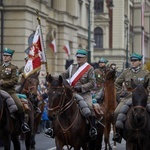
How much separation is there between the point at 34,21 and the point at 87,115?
86.1 ft

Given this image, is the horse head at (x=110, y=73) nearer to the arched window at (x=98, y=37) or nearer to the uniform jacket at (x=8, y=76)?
the uniform jacket at (x=8, y=76)

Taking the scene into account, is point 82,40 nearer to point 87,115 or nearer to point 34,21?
point 34,21

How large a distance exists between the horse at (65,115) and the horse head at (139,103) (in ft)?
4.42

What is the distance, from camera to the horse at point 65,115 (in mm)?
14961

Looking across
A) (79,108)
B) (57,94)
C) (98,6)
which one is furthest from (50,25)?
(98,6)

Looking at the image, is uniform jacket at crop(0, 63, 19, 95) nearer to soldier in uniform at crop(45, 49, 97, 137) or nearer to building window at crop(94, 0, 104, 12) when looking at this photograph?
soldier in uniform at crop(45, 49, 97, 137)

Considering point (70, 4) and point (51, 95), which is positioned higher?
point (70, 4)

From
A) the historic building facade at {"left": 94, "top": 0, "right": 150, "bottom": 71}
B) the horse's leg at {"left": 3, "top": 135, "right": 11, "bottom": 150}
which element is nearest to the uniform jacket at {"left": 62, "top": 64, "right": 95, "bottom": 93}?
the horse's leg at {"left": 3, "top": 135, "right": 11, "bottom": 150}

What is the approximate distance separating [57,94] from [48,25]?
3316cm

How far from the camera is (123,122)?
15938 mm

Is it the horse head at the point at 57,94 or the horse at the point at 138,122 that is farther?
the horse at the point at 138,122

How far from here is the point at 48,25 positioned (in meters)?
47.9

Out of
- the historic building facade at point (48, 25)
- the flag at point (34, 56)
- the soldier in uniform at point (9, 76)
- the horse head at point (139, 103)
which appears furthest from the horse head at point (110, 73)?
the historic building facade at point (48, 25)

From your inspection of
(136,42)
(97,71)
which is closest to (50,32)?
(97,71)
